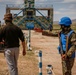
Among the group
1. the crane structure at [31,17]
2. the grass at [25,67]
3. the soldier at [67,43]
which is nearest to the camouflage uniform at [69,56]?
the soldier at [67,43]

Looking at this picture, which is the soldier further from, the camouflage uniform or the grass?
the grass

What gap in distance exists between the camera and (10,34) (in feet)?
30.0

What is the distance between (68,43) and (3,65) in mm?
8066

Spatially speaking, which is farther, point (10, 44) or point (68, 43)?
point (10, 44)

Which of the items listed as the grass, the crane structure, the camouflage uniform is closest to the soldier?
the camouflage uniform

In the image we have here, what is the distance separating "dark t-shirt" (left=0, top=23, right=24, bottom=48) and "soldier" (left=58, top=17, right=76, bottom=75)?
196 cm

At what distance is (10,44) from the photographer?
9.21 m

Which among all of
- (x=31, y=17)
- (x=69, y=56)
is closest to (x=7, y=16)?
(x=69, y=56)

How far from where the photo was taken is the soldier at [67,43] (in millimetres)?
7371

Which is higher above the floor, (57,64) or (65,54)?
(65,54)

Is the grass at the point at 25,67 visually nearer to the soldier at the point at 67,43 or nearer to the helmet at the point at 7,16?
the helmet at the point at 7,16

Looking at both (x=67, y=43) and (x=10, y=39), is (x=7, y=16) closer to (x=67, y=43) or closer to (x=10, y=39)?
(x=10, y=39)

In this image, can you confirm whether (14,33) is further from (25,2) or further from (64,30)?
(25,2)

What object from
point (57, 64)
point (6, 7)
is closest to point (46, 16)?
point (6, 7)
